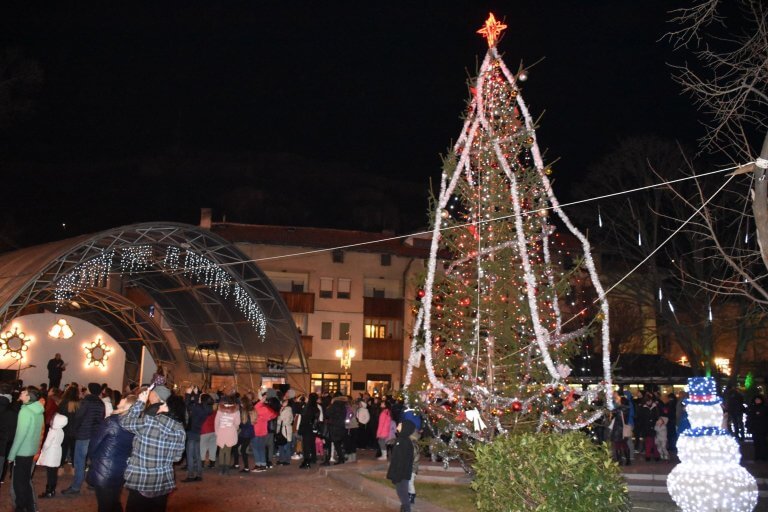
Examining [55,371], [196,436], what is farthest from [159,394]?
[55,371]

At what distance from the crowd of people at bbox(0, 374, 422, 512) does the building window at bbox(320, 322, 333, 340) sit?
22.6m

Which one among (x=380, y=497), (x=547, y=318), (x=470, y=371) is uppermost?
(x=547, y=318)

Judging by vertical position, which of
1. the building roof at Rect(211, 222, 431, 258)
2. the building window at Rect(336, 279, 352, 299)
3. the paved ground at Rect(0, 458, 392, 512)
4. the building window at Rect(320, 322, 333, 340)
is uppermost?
the building roof at Rect(211, 222, 431, 258)

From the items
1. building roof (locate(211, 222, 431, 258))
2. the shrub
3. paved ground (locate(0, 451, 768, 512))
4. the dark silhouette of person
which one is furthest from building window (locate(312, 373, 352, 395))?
the shrub

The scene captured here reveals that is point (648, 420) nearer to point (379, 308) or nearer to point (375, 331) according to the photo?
point (379, 308)

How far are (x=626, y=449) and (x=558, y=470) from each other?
11611 mm

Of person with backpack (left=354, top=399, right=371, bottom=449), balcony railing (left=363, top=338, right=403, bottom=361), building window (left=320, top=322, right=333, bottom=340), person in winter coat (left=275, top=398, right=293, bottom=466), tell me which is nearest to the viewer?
person in winter coat (left=275, top=398, right=293, bottom=466)

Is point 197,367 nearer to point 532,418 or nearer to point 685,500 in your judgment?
point 532,418

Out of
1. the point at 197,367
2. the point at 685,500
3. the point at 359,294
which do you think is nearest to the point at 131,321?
the point at 197,367

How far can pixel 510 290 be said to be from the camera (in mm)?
12438

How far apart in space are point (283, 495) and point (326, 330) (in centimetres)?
3339

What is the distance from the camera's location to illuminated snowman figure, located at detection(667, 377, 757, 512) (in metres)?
8.26

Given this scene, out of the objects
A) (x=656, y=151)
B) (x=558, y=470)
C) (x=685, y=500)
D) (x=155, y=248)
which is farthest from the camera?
(x=656, y=151)

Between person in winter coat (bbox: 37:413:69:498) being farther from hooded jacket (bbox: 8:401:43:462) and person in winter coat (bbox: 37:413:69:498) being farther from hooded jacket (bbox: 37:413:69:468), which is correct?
hooded jacket (bbox: 8:401:43:462)
